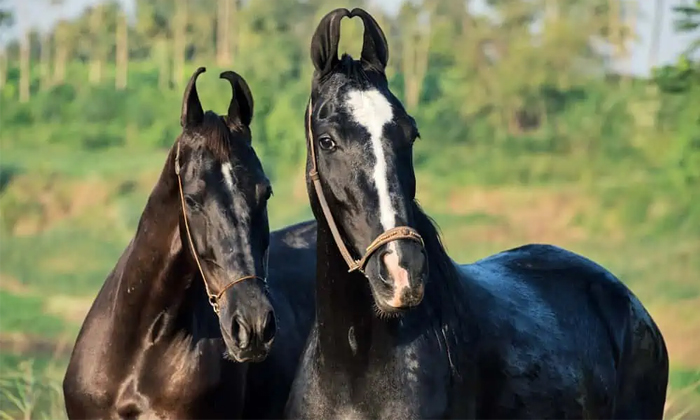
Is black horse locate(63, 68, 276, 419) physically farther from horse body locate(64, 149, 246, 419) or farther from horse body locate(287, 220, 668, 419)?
horse body locate(287, 220, 668, 419)

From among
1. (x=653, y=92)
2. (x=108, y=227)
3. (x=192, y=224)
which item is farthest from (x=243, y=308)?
(x=653, y=92)

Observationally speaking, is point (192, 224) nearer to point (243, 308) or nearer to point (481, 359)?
point (243, 308)

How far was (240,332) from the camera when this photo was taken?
15.3ft

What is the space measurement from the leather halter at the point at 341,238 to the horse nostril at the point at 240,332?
646mm

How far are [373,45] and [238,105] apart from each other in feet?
3.49

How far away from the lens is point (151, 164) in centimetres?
2636

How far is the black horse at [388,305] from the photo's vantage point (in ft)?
13.1

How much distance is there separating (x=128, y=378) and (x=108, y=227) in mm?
19301

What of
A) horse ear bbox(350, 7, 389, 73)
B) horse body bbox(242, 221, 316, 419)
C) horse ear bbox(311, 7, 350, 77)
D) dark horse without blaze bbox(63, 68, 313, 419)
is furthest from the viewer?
horse body bbox(242, 221, 316, 419)

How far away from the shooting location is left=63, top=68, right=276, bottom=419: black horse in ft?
16.2

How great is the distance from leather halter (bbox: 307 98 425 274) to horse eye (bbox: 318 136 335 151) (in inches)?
3.8

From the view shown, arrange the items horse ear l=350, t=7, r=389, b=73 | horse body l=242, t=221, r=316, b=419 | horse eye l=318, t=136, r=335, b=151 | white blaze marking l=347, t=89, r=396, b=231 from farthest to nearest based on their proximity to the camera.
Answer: horse body l=242, t=221, r=316, b=419 → horse ear l=350, t=7, r=389, b=73 → horse eye l=318, t=136, r=335, b=151 → white blaze marking l=347, t=89, r=396, b=231

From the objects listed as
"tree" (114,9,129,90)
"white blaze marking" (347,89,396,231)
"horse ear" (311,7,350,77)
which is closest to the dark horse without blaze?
"horse ear" (311,7,350,77)

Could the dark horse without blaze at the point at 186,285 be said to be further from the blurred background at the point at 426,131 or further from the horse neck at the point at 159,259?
the blurred background at the point at 426,131
